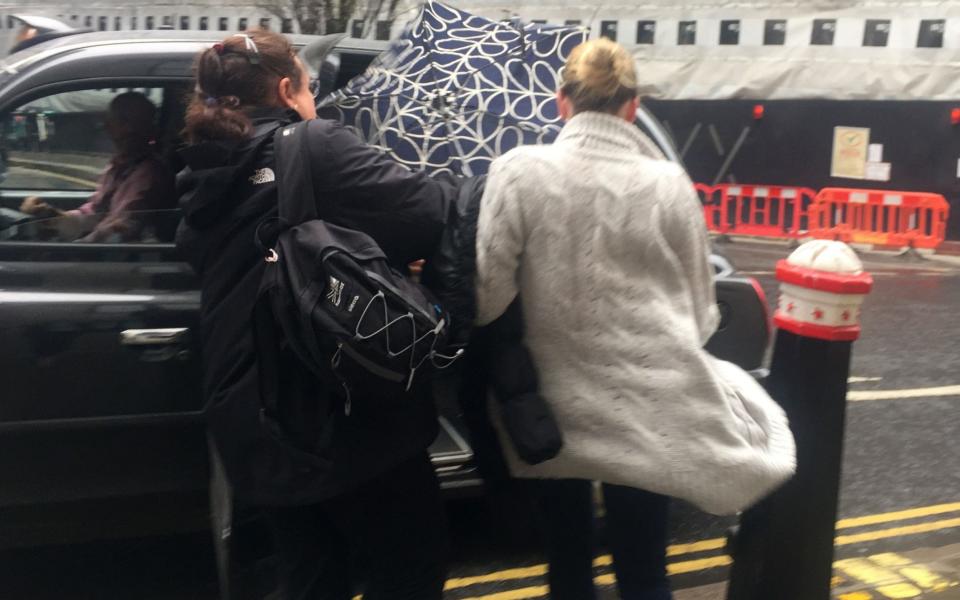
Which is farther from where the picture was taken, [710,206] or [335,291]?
[710,206]

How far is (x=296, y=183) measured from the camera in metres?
2.25

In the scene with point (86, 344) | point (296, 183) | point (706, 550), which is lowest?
point (706, 550)

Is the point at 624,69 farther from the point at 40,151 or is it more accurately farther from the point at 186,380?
the point at 40,151

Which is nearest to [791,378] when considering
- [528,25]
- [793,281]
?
[793,281]

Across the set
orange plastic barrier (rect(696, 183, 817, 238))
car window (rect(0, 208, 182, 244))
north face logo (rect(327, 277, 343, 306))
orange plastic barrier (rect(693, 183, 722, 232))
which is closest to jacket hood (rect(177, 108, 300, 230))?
north face logo (rect(327, 277, 343, 306))

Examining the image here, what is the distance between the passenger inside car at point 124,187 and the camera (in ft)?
11.3

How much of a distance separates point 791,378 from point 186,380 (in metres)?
1.92

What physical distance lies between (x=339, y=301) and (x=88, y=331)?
1.51m

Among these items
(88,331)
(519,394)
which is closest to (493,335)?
(519,394)

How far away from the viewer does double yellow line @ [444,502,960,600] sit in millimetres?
3863

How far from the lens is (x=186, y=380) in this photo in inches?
131

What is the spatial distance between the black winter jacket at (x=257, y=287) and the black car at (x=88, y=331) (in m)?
0.94

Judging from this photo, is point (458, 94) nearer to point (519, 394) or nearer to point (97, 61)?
point (519, 394)

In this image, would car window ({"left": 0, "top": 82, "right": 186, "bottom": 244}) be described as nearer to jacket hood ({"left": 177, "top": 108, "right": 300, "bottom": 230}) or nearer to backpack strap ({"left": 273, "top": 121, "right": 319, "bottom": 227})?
jacket hood ({"left": 177, "top": 108, "right": 300, "bottom": 230})
